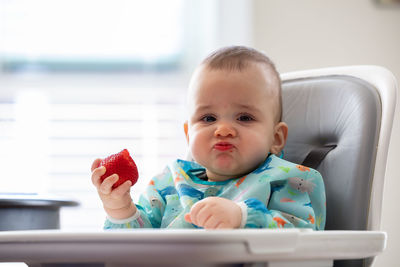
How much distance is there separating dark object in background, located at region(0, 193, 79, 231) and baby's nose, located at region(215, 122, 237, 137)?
0.37 m

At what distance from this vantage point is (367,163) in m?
1.05

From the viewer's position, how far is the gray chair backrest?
104 centimetres

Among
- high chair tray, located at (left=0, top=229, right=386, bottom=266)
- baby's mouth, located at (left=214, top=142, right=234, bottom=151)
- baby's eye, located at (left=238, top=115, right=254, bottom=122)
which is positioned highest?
baby's eye, located at (left=238, top=115, right=254, bottom=122)

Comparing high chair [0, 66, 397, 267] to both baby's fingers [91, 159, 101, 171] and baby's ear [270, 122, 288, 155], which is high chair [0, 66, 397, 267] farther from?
baby's fingers [91, 159, 101, 171]

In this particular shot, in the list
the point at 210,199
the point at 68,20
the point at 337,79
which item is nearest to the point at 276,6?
the point at 68,20

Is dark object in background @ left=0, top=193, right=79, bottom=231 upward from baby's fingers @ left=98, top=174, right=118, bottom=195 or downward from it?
downward

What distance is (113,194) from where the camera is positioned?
1018 mm

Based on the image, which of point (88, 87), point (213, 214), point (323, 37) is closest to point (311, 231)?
point (213, 214)

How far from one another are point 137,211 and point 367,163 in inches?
16.9

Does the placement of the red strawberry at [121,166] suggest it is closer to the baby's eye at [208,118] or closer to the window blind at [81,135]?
the baby's eye at [208,118]

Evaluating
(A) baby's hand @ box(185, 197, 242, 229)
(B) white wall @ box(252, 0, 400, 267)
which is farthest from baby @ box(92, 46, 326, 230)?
(B) white wall @ box(252, 0, 400, 267)

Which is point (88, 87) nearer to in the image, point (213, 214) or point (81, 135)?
point (81, 135)

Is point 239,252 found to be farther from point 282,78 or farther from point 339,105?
point 282,78

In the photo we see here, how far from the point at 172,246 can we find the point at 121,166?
1.12 ft
